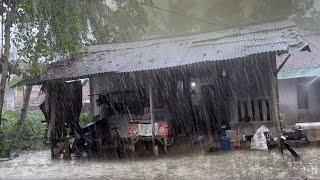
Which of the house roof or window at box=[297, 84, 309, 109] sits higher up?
the house roof

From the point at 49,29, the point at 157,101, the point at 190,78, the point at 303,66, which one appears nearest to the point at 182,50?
the point at 190,78

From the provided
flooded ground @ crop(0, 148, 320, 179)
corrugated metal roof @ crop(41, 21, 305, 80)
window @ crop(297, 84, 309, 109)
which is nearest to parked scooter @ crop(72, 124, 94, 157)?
flooded ground @ crop(0, 148, 320, 179)

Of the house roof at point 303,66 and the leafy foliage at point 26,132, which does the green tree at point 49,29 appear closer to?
the leafy foliage at point 26,132

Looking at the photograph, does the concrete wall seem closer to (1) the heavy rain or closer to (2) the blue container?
(1) the heavy rain

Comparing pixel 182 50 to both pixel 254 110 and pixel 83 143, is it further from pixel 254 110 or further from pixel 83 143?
pixel 83 143

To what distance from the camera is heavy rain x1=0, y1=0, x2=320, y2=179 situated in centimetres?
1068

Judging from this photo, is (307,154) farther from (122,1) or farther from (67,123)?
(122,1)

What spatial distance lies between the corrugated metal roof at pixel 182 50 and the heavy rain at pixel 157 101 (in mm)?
44

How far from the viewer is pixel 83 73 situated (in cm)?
1270

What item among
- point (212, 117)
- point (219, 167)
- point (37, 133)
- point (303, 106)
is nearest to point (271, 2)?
point (303, 106)

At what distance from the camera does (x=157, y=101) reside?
1502 centimetres

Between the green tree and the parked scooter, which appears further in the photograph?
the parked scooter

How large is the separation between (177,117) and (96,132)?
3436 millimetres

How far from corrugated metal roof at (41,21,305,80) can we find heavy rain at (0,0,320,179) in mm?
44
